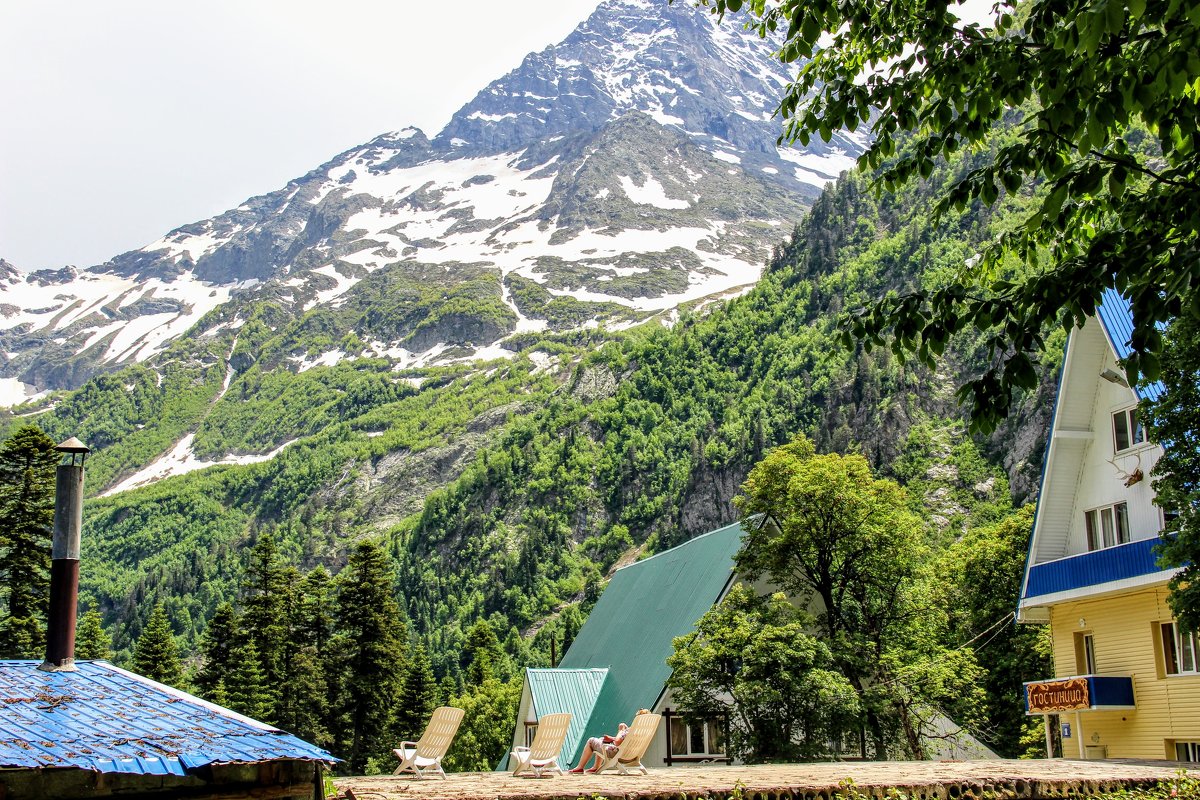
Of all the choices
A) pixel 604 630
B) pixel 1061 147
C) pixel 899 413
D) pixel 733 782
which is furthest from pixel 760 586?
pixel 899 413

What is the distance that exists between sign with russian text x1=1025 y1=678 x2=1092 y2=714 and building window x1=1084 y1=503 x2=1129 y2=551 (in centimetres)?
328

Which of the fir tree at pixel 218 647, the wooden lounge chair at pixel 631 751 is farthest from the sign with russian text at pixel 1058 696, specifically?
the fir tree at pixel 218 647

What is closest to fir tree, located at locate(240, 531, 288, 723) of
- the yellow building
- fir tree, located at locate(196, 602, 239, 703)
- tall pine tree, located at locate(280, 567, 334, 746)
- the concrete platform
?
tall pine tree, located at locate(280, 567, 334, 746)

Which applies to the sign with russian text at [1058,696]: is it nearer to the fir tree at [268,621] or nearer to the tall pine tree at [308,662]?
the tall pine tree at [308,662]

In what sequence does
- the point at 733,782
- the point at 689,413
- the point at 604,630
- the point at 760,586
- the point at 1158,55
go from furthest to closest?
Result: the point at 689,413 < the point at 604,630 < the point at 760,586 < the point at 733,782 < the point at 1158,55

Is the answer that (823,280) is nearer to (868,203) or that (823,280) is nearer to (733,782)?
(868,203)

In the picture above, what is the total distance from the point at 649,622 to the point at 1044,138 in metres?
34.4

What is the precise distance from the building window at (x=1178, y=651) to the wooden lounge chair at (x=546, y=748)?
12.9m

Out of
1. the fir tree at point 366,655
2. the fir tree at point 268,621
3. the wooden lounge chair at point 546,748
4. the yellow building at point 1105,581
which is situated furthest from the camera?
the fir tree at point 366,655

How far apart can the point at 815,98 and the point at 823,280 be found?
150 metres

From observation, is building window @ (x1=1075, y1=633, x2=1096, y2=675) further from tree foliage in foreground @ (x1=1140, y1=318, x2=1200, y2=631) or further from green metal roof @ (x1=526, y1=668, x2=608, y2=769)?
green metal roof @ (x1=526, y1=668, x2=608, y2=769)

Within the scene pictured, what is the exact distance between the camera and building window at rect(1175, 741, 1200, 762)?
74.8 feet

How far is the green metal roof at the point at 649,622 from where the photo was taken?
36.4 meters

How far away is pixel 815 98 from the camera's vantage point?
10.1 meters
